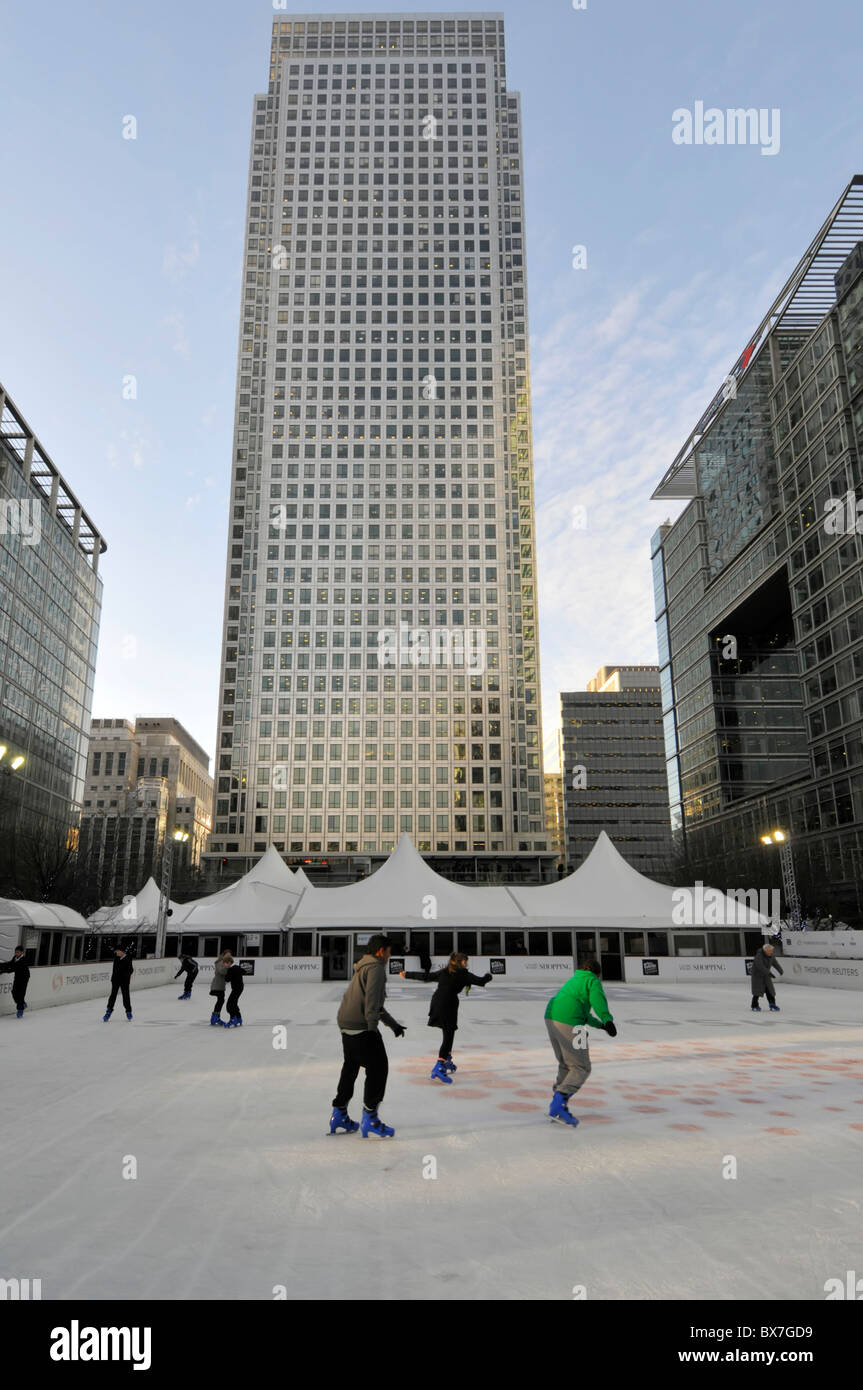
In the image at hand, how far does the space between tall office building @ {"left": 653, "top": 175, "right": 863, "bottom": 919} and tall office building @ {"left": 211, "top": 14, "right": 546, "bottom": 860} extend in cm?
1981

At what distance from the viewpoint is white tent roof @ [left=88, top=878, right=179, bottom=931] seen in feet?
133

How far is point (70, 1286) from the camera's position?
4.51m

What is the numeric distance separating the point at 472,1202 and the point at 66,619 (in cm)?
9745

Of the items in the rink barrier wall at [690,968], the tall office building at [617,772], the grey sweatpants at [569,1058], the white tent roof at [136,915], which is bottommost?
the rink barrier wall at [690,968]

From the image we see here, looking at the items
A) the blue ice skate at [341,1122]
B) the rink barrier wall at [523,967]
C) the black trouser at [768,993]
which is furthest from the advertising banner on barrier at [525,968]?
the blue ice skate at [341,1122]

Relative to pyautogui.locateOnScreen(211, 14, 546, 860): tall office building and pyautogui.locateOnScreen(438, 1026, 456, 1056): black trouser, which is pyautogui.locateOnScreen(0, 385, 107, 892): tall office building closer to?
pyautogui.locateOnScreen(211, 14, 546, 860): tall office building

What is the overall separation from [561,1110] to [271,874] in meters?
33.1

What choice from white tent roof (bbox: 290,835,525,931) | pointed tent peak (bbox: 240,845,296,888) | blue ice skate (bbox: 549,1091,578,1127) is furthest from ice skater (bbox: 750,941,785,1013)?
pointed tent peak (bbox: 240,845,296,888)

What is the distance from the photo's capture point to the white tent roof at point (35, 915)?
28.5 meters

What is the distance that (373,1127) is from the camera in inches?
320

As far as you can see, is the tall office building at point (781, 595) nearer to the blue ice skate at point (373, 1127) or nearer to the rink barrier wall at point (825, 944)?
the rink barrier wall at point (825, 944)

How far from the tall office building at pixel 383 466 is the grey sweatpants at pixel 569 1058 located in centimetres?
9036

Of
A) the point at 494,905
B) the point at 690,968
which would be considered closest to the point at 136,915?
the point at 494,905
